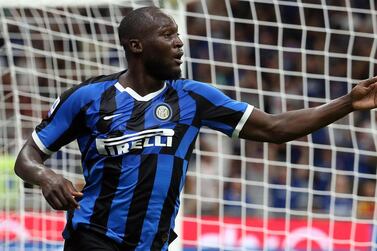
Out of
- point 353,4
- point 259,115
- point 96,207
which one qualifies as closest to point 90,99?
point 96,207

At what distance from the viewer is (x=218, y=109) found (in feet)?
13.0

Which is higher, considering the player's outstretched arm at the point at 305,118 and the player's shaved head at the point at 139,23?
the player's shaved head at the point at 139,23

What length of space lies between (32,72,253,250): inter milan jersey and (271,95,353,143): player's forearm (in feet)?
0.50

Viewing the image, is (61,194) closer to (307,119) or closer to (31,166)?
(31,166)

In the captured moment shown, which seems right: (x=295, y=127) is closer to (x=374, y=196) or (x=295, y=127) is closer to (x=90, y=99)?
(x=90, y=99)

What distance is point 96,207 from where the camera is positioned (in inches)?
152

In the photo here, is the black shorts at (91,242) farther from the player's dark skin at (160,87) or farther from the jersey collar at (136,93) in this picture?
the jersey collar at (136,93)

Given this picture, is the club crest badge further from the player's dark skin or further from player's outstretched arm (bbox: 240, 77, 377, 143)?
player's outstretched arm (bbox: 240, 77, 377, 143)

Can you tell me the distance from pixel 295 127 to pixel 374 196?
4.08 m

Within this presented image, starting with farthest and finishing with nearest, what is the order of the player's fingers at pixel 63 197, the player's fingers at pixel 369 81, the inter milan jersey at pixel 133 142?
the inter milan jersey at pixel 133 142 → the player's fingers at pixel 369 81 → the player's fingers at pixel 63 197

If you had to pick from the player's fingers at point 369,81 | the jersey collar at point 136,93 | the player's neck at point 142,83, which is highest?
the player's neck at point 142,83

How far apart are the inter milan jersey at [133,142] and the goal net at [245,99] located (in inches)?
115

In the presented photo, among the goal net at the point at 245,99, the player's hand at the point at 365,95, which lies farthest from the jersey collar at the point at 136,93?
the goal net at the point at 245,99

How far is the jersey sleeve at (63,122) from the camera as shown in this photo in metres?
3.90
